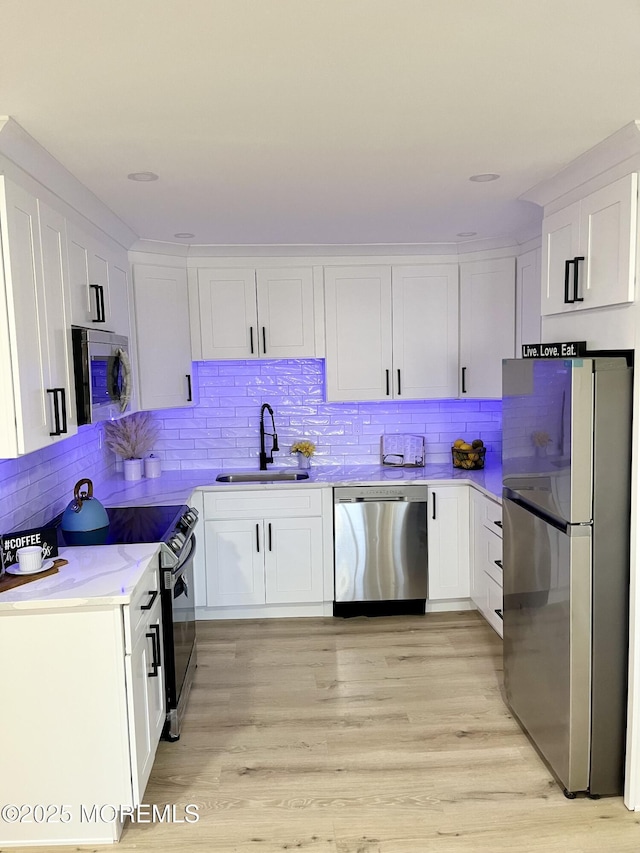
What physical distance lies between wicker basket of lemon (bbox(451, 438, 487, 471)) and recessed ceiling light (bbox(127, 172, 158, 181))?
2816mm

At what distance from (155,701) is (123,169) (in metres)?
2.12

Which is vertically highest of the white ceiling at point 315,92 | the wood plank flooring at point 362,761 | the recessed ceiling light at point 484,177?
the recessed ceiling light at point 484,177

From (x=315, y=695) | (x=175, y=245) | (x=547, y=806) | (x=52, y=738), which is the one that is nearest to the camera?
(x=52, y=738)

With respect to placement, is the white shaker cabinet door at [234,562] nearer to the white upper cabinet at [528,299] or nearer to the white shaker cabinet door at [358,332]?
the white shaker cabinet door at [358,332]

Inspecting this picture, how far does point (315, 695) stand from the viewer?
3.35m

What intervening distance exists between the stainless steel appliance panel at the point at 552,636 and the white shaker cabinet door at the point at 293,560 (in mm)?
1544

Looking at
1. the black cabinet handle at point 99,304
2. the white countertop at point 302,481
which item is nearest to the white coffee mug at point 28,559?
the black cabinet handle at point 99,304

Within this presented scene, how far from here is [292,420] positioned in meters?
4.87

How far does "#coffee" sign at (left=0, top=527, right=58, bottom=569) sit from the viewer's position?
244cm

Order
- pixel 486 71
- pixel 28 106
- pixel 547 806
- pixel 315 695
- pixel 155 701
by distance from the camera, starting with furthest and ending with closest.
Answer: pixel 315 695, pixel 155 701, pixel 547 806, pixel 28 106, pixel 486 71

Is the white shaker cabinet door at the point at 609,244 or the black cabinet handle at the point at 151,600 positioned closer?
the white shaker cabinet door at the point at 609,244

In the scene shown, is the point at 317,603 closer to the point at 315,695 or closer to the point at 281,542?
the point at 281,542

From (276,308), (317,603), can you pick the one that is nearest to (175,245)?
(276,308)

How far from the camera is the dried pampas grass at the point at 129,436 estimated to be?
4.51 meters
